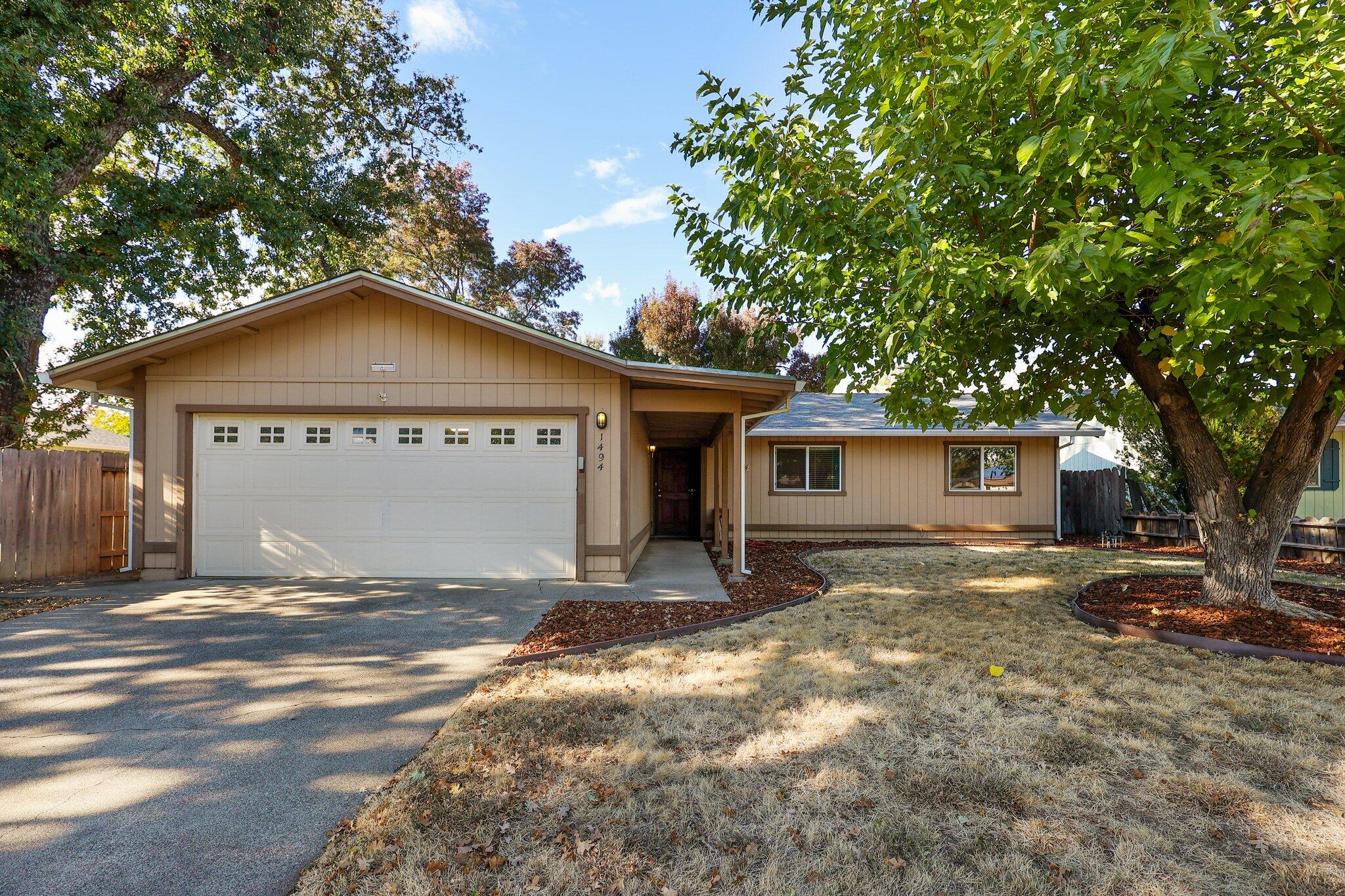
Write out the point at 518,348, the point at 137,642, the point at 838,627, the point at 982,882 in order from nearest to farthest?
the point at 982,882, the point at 137,642, the point at 838,627, the point at 518,348

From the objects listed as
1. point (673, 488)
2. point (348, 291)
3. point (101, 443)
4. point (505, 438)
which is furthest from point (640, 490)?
point (101, 443)

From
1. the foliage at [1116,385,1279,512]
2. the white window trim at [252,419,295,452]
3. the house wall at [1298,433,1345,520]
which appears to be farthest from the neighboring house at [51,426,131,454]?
the house wall at [1298,433,1345,520]

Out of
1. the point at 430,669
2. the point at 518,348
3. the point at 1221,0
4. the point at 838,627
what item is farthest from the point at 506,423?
the point at 1221,0

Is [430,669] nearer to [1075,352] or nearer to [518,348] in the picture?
[518,348]

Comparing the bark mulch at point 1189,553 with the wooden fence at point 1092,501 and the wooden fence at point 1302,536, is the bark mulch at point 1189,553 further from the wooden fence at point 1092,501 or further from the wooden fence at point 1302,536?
the wooden fence at point 1092,501

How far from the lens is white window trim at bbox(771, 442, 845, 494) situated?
12.7m

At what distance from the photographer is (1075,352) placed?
6441 mm

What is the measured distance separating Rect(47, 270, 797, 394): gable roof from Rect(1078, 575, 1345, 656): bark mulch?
159 inches

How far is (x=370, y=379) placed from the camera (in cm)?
752

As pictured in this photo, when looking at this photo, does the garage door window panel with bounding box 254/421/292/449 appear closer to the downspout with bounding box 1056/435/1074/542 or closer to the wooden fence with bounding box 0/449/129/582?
the wooden fence with bounding box 0/449/129/582

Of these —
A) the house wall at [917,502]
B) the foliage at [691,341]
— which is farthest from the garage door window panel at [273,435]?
the foliage at [691,341]

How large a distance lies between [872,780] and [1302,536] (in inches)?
469

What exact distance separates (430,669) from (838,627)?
3501mm

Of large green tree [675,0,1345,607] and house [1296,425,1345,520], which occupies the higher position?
large green tree [675,0,1345,607]
